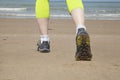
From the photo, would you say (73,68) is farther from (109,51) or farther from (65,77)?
(109,51)

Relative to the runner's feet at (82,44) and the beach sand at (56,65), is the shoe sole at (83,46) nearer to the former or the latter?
the runner's feet at (82,44)

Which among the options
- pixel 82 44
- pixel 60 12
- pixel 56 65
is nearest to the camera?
pixel 82 44

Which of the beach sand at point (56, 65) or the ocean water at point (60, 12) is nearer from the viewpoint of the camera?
the beach sand at point (56, 65)

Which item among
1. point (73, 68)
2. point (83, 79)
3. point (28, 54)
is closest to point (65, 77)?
point (83, 79)

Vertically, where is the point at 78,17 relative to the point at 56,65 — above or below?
above

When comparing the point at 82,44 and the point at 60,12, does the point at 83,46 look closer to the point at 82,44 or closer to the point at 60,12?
the point at 82,44

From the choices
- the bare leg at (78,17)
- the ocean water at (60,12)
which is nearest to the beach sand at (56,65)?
the bare leg at (78,17)

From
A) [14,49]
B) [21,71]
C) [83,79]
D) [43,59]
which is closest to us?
[83,79]

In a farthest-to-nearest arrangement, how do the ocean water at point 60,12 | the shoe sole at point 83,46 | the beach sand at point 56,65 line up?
the ocean water at point 60,12
the beach sand at point 56,65
the shoe sole at point 83,46

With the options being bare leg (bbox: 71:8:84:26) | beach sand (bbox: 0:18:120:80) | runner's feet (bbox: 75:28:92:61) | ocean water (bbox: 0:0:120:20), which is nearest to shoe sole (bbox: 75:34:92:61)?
→ runner's feet (bbox: 75:28:92:61)

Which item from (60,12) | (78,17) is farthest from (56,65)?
(60,12)

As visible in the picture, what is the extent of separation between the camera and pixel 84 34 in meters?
3.01

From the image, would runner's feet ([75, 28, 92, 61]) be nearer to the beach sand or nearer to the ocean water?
the beach sand

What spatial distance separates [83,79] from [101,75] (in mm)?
226
